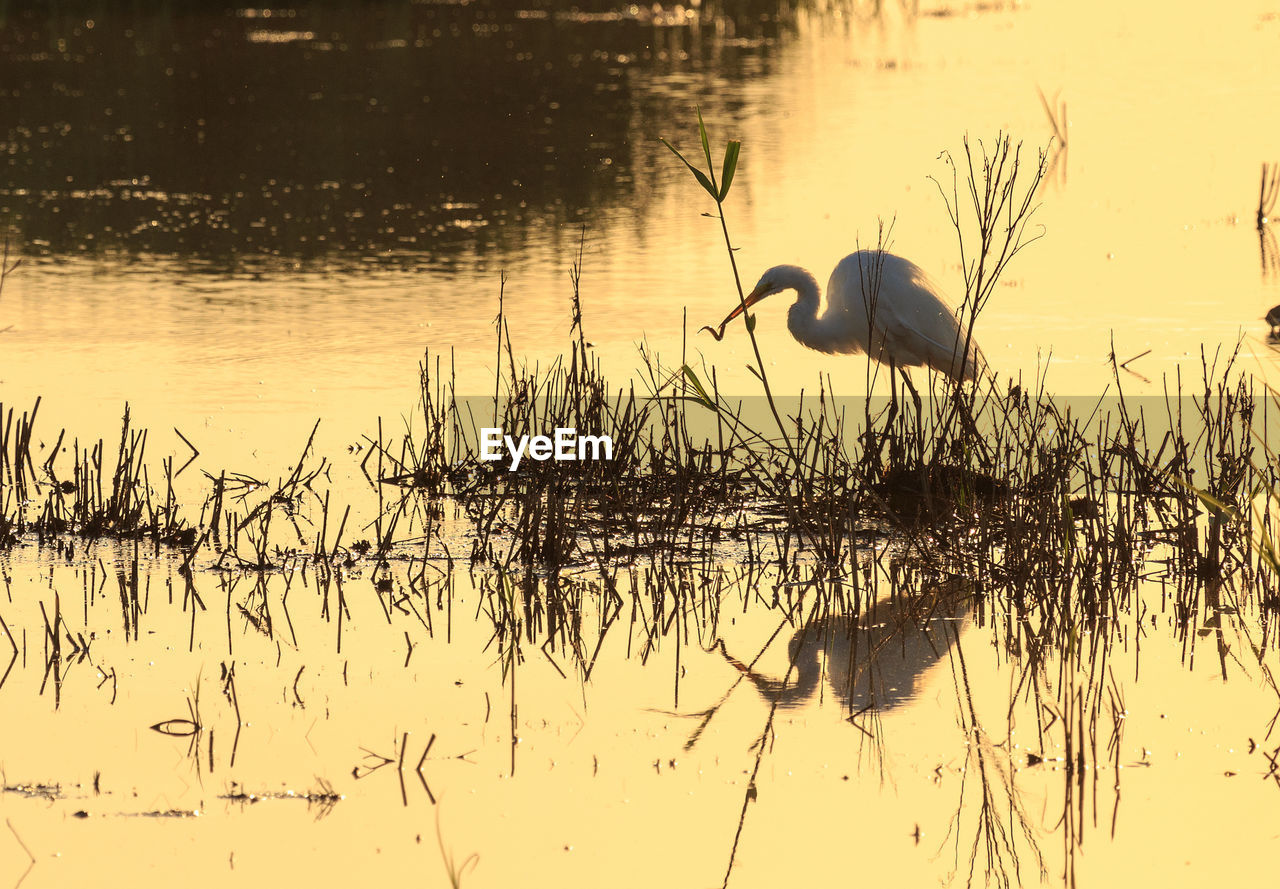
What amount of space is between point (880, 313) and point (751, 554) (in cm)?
194

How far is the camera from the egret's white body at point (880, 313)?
24.2ft

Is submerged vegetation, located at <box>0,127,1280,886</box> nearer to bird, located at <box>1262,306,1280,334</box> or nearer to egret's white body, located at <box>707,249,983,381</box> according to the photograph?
egret's white body, located at <box>707,249,983,381</box>

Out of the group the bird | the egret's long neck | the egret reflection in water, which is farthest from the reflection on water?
the egret's long neck

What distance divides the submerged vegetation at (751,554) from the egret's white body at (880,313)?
2.60 ft

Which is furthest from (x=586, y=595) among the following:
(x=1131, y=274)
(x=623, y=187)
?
(x=623, y=187)

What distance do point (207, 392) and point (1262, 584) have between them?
180 inches

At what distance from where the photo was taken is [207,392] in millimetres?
8281

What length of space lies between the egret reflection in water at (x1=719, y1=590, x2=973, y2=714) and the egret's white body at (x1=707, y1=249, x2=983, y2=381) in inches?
79.6

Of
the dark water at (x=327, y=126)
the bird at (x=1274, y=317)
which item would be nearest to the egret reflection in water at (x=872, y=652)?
the bird at (x=1274, y=317)

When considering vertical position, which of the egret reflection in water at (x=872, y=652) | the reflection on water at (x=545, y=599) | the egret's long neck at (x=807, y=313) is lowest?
the egret reflection in water at (x=872, y=652)

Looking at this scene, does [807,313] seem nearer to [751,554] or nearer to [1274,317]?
[751,554]

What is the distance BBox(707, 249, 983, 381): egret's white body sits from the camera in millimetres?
7375

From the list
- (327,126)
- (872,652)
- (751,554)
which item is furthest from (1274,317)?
(327,126)

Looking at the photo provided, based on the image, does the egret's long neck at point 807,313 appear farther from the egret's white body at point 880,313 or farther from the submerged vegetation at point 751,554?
the submerged vegetation at point 751,554
